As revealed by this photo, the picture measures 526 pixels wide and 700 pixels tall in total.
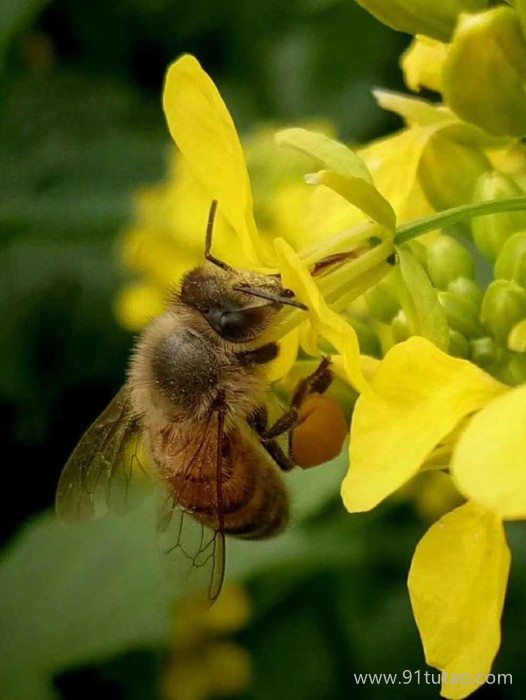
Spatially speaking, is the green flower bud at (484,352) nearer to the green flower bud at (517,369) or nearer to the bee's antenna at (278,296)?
the green flower bud at (517,369)

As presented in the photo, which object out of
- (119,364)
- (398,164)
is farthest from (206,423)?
(119,364)

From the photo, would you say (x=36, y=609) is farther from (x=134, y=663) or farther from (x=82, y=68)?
(x=82, y=68)

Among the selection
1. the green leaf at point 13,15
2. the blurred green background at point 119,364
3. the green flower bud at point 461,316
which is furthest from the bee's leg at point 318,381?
the green leaf at point 13,15

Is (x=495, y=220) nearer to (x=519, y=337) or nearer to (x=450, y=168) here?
(x=450, y=168)

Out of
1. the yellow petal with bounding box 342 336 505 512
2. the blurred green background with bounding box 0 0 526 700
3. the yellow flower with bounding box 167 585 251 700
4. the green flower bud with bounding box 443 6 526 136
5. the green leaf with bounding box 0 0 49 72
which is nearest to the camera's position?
the yellow petal with bounding box 342 336 505 512

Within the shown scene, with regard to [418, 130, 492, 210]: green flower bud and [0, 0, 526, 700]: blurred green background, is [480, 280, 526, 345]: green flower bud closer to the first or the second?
[418, 130, 492, 210]: green flower bud

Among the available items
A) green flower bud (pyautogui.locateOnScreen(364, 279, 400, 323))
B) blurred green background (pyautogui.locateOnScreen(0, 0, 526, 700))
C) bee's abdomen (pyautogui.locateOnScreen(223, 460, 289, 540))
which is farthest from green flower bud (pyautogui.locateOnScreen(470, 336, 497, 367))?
blurred green background (pyautogui.locateOnScreen(0, 0, 526, 700))
